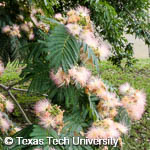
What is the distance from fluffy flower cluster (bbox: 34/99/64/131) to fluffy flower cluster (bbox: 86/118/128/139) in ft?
0.40

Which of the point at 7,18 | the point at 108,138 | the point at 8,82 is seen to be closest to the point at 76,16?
the point at 108,138

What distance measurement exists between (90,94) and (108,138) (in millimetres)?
192

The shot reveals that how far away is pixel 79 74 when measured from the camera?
941 mm

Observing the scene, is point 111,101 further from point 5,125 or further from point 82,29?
point 5,125

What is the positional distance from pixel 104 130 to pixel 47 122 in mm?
213

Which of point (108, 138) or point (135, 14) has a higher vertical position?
point (135, 14)

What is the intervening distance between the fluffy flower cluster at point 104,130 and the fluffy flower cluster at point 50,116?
0.12 metres

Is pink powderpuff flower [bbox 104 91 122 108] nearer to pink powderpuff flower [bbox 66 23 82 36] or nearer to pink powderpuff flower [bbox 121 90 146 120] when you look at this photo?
pink powderpuff flower [bbox 121 90 146 120]

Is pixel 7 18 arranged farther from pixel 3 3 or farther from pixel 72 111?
pixel 72 111

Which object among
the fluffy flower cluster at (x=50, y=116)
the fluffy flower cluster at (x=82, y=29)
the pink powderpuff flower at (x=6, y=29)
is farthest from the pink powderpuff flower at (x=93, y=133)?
the pink powderpuff flower at (x=6, y=29)

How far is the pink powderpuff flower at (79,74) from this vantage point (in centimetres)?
94

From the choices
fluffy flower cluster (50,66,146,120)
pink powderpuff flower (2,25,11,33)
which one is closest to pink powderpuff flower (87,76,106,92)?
fluffy flower cluster (50,66,146,120)

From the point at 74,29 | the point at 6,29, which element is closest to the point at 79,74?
the point at 74,29

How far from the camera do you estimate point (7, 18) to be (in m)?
1.53
